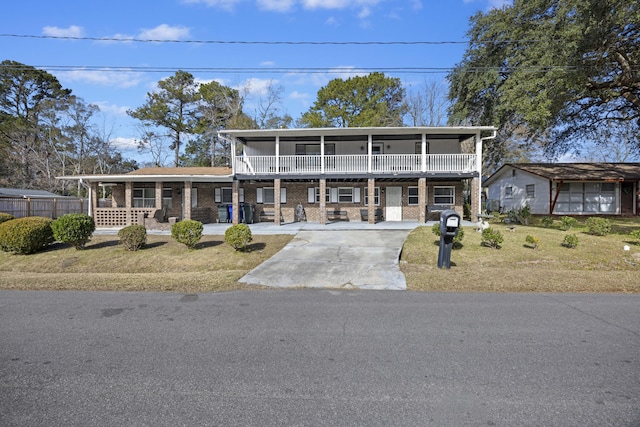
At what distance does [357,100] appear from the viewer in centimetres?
3631

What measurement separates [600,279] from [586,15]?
10.8 m

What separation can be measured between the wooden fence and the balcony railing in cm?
1318

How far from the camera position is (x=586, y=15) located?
1352 centimetres

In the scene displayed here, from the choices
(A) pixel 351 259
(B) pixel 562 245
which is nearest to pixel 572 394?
(A) pixel 351 259

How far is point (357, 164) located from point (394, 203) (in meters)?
3.76

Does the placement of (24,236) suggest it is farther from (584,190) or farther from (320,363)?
(584,190)

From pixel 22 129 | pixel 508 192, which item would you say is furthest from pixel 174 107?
pixel 508 192

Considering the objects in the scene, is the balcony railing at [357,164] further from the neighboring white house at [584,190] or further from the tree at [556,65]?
the neighboring white house at [584,190]

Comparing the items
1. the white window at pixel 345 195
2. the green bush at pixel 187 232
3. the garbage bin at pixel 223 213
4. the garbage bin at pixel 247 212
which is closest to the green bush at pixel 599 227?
the white window at pixel 345 195

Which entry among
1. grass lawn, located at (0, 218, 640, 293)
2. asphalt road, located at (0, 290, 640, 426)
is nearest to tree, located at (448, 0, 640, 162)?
grass lawn, located at (0, 218, 640, 293)

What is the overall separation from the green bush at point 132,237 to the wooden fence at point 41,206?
44.1 ft

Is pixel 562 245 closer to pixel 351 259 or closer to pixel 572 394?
pixel 351 259

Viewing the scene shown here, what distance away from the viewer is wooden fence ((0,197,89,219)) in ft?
68.9

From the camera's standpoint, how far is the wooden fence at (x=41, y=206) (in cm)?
2100
